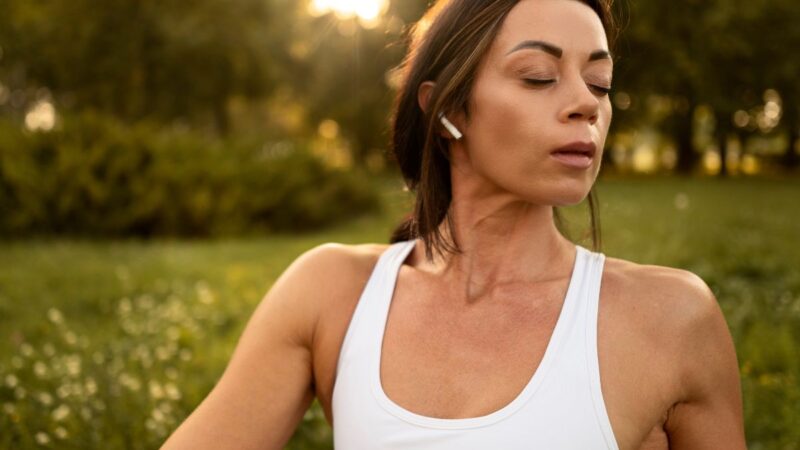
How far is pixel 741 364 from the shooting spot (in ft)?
12.8

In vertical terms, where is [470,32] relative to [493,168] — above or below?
above

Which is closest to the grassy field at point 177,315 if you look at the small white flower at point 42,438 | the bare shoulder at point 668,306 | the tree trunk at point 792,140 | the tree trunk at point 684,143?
the small white flower at point 42,438

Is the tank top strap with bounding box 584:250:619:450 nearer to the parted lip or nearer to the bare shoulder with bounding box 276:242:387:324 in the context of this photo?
the parted lip

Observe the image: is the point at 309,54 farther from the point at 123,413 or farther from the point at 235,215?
the point at 123,413

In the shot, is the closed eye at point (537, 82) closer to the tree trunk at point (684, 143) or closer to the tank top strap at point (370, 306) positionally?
the tank top strap at point (370, 306)

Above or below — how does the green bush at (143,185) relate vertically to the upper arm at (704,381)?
below

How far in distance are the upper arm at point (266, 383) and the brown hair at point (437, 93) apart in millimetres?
376

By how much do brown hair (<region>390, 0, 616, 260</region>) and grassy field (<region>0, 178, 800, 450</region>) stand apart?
2.25 feet

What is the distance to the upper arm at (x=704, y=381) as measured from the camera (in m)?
1.88

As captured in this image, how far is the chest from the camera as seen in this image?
6.06ft

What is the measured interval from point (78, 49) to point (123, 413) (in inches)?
1026

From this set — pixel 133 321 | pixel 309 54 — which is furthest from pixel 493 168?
pixel 309 54

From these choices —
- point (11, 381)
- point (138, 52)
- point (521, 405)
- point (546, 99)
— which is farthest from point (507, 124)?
point (138, 52)

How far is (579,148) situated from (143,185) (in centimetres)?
1119
